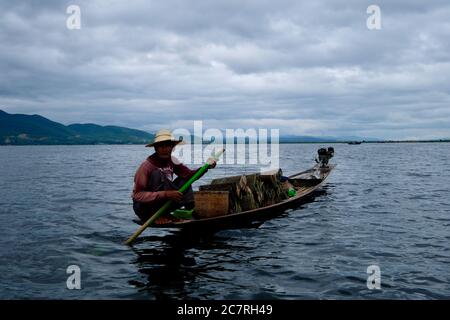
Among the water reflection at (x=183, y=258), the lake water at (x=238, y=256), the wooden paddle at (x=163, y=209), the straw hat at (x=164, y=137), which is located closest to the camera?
the lake water at (x=238, y=256)

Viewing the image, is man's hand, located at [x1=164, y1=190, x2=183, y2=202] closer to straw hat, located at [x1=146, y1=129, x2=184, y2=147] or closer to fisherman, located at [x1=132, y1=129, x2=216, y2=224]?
fisherman, located at [x1=132, y1=129, x2=216, y2=224]

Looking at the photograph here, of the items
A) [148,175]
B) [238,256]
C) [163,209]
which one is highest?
[148,175]

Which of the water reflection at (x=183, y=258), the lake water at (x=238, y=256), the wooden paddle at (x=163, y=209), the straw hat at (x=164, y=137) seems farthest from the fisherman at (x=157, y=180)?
the lake water at (x=238, y=256)

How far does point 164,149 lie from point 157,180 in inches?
36.5

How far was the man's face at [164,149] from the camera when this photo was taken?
11.1 meters

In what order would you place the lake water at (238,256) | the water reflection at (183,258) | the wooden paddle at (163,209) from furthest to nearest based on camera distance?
the wooden paddle at (163,209) < the water reflection at (183,258) < the lake water at (238,256)

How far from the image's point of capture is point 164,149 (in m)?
11.3

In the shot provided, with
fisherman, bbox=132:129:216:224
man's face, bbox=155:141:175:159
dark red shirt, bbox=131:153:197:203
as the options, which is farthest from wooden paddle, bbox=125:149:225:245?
man's face, bbox=155:141:175:159

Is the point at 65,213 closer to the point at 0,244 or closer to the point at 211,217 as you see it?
the point at 0,244

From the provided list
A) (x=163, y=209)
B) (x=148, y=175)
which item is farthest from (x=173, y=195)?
(x=148, y=175)

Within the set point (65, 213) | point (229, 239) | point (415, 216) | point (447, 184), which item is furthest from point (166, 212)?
point (447, 184)

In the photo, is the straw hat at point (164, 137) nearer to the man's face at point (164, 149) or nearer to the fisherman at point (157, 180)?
the fisherman at point (157, 180)

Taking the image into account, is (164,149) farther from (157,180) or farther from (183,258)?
(183,258)

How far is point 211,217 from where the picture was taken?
1322cm
